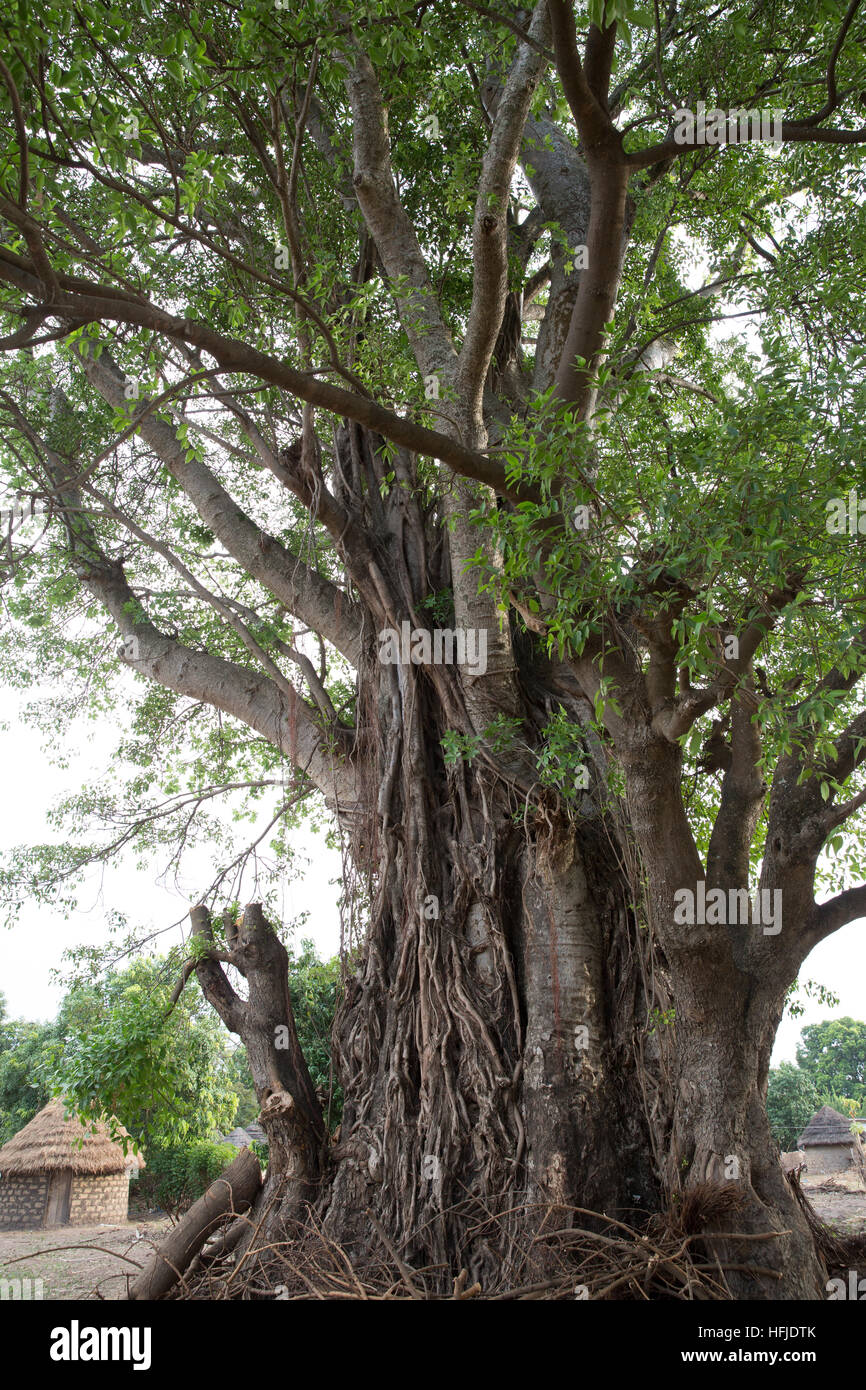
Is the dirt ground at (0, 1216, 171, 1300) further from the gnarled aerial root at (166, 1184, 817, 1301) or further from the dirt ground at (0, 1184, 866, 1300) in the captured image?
the gnarled aerial root at (166, 1184, 817, 1301)

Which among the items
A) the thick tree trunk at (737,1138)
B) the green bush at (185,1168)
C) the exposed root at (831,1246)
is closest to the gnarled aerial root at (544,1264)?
the thick tree trunk at (737,1138)

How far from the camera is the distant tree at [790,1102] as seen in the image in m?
10.1

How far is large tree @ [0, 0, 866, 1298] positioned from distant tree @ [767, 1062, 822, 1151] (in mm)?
6850

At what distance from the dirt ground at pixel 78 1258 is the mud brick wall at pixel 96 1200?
212mm

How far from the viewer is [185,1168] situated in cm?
1126

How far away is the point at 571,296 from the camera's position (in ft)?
18.4

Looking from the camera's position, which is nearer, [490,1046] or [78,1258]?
[490,1046]

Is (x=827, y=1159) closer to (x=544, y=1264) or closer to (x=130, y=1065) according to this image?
(x=544, y=1264)

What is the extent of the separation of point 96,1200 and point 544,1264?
33.8 ft

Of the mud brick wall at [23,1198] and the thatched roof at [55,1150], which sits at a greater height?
the thatched roof at [55,1150]

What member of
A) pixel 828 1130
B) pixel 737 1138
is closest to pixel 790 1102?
pixel 828 1130

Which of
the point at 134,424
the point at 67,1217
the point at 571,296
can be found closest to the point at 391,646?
the point at 134,424

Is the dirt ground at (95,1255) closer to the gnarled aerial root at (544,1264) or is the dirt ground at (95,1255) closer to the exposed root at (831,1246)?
the gnarled aerial root at (544,1264)
